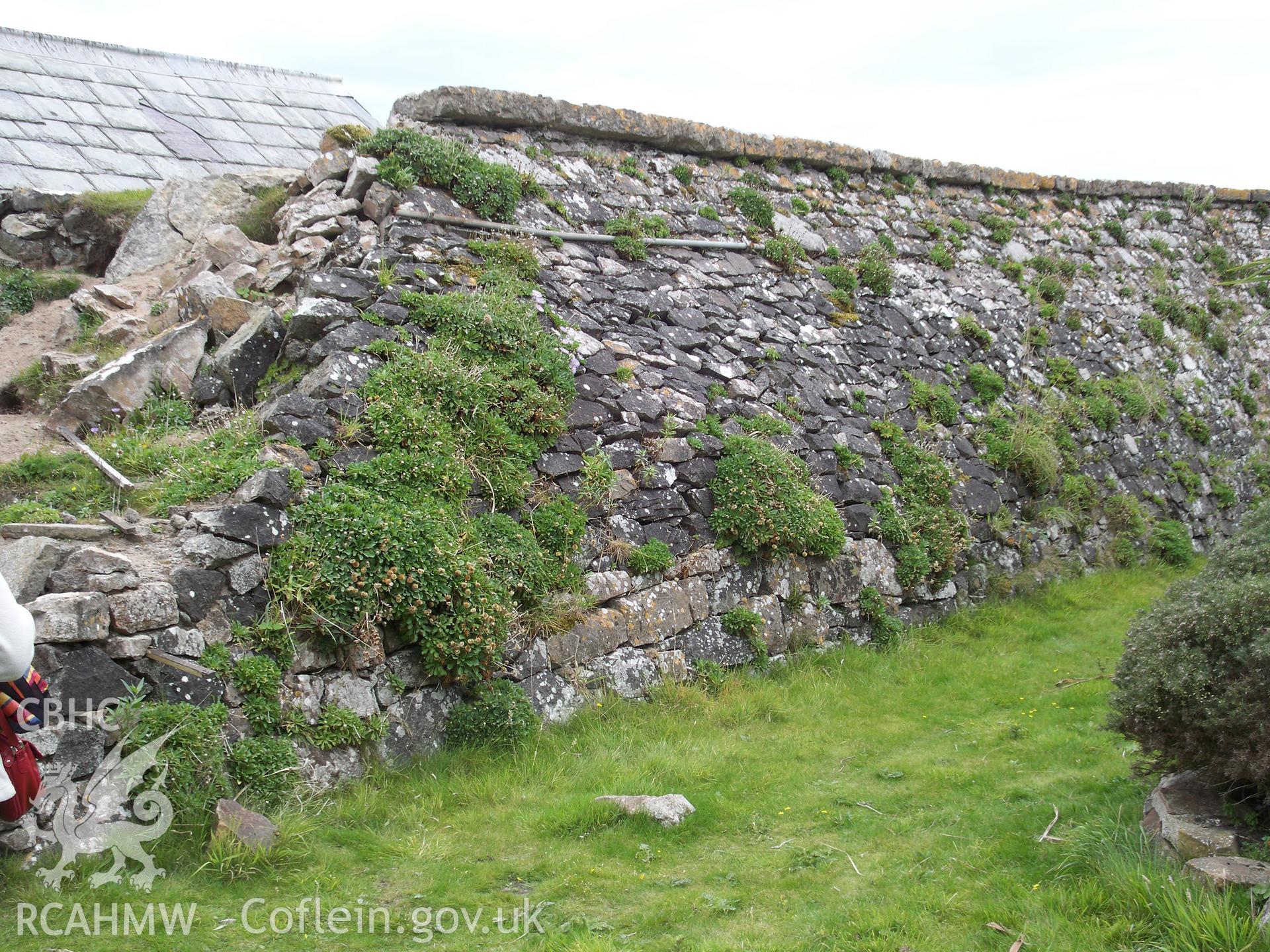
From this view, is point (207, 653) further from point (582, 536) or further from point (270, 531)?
point (582, 536)

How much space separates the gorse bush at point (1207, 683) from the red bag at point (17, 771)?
5449mm

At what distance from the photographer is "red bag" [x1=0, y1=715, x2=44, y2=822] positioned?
446 centimetres

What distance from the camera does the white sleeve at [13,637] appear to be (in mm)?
4086

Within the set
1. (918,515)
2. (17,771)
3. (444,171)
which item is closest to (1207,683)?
(918,515)

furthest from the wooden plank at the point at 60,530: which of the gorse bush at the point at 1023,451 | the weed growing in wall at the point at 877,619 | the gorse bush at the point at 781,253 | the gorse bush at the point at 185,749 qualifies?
the gorse bush at the point at 1023,451

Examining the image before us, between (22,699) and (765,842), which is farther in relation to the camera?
(765,842)

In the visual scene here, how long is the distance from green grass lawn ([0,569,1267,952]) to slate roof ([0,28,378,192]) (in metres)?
9.25

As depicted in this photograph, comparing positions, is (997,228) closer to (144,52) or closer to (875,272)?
(875,272)

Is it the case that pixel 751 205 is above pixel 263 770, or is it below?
above

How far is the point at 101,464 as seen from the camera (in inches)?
259

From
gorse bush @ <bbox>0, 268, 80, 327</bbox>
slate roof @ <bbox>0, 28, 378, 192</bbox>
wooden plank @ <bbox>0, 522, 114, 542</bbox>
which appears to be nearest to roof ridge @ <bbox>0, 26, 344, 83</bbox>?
slate roof @ <bbox>0, 28, 378, 192</bbox>

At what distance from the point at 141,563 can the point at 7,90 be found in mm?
10403

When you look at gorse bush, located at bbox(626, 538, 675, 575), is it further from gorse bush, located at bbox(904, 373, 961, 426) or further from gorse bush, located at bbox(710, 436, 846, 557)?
gorse bush, located at bbox(904, 373, 961, 426)

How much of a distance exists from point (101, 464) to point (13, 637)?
9.09 ft
